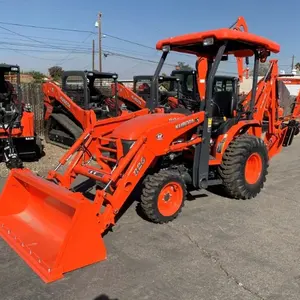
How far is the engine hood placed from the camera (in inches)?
185

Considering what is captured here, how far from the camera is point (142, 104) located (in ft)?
38.9

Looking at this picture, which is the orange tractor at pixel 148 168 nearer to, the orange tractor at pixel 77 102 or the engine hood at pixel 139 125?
the engine hood at pixel 139 125

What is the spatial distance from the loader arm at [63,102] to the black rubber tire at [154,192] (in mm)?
5391

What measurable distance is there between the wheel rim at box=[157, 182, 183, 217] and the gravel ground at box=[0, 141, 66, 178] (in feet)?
11.9

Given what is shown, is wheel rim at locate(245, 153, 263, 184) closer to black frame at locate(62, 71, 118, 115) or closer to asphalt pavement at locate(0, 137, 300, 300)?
asphalt pavement at locate(0, 137, 300, 300)

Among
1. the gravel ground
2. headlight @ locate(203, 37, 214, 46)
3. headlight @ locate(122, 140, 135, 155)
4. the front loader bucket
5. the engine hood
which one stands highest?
headlight @ locate(203, 37, 214, 46)

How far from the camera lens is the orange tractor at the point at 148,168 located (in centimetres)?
374

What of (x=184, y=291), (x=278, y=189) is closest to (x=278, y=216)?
(x=278, y=189)

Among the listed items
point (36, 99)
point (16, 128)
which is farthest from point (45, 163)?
point (36, 99)

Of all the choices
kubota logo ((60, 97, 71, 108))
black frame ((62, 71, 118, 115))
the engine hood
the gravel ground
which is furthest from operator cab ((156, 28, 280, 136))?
kubota logo ((60, 97, 71, 108))

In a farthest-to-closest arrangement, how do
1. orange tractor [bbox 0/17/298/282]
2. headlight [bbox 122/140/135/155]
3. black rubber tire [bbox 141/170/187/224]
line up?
headlight [bbox 122/140/135/155]
black rubber tire [bbox 141/170/187/224]
orange tractor [bbox 0/17/298/282]

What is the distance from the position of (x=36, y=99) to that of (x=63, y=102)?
2.68m

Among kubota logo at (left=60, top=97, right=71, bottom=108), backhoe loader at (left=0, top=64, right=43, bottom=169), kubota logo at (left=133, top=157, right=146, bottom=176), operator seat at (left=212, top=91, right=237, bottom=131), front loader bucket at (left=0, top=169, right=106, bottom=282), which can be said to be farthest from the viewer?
kubota logo at (left=60, top=97, right=71, bottom=108)

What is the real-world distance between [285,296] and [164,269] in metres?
1.13
